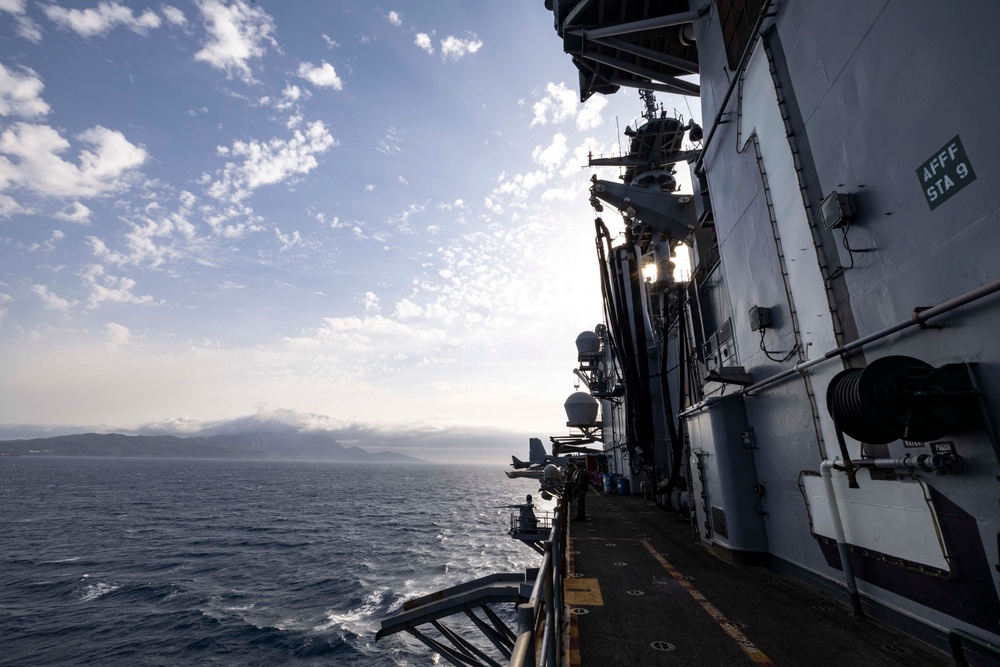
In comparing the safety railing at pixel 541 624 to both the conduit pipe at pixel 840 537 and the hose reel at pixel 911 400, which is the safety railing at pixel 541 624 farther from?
the conduit pipe at pixel 840 537

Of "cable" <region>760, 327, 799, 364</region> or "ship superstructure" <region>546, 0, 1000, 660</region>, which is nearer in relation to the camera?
"ship superstructure" <region>546, 0, 1000, 660</region>

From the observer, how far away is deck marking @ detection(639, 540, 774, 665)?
5000 millimetres

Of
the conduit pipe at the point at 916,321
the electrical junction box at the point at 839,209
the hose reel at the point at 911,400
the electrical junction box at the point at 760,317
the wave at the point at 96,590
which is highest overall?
the electrical junction box at the point at 839,209

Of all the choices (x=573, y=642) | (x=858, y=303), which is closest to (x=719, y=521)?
(x=858, y=303)

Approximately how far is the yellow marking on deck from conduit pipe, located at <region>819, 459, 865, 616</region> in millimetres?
3610

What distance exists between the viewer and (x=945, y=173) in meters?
4.61

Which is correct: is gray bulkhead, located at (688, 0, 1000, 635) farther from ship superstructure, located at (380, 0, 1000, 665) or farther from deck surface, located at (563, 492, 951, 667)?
deck surface, located at (563, 492, 951, 667)

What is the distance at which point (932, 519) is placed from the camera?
4.95 meters

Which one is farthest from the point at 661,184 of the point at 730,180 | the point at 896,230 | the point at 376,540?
the point at 376,540

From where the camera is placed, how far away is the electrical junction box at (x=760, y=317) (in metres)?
8.78

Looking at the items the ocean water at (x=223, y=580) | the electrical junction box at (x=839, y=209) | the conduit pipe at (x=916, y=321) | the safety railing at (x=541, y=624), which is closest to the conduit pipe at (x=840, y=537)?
the conduit pipe at (x=916, y=321)

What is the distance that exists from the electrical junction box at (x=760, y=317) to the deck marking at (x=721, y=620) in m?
5.15

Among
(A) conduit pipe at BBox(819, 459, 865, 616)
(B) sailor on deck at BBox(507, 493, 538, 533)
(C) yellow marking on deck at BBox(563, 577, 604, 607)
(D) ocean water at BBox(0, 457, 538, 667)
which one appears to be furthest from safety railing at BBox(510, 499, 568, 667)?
(D) ocean water at BBox(0, 457, 538, 667)

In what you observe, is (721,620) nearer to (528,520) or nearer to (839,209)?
(839,209)
